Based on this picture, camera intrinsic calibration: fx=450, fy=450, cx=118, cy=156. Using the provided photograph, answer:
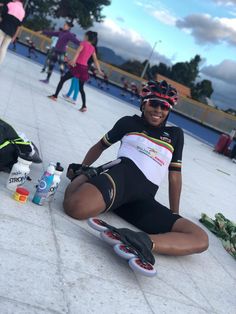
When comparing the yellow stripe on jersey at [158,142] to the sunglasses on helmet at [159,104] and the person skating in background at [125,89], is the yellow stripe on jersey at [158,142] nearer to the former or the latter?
the sunglasses on helmet at [159,104]

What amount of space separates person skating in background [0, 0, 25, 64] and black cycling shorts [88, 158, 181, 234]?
5.68 m

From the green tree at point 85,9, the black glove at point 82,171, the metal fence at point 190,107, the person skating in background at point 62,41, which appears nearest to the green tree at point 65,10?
the green tree at point 85,9

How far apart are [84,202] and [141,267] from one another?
0.79 m

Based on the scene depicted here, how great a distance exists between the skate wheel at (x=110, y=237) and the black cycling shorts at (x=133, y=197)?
0.48 meters

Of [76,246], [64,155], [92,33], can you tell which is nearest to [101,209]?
[76,246]

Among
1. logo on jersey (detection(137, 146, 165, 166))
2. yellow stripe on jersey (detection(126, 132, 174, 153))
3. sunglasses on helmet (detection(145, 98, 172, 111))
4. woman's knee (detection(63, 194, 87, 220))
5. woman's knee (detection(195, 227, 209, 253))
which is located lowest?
woman's knee (detection(63, 194, 87, 220))

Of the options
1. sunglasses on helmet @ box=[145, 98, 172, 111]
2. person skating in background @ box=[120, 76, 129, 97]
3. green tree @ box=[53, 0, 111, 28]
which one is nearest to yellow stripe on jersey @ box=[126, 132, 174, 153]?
sunglasses on helmet @ box=[145, 98, 172, 111]

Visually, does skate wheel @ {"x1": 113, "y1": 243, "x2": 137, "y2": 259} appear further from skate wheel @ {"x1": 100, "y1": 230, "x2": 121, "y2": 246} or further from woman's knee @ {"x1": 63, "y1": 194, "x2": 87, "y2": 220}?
woman's knee @ {"x1": 63, "y1": 194, "x2": 87, "y2": 220}

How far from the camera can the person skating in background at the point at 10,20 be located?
849 centimetres

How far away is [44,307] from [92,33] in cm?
A: 942

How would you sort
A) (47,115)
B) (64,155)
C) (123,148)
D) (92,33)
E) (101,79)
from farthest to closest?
(101,79) → (92,33) → (47,115) → (64,155) → (123,148)

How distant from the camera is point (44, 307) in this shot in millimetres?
2113

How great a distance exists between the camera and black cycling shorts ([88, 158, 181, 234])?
354 centimetres

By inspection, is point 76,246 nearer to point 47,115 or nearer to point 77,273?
point 77,273
